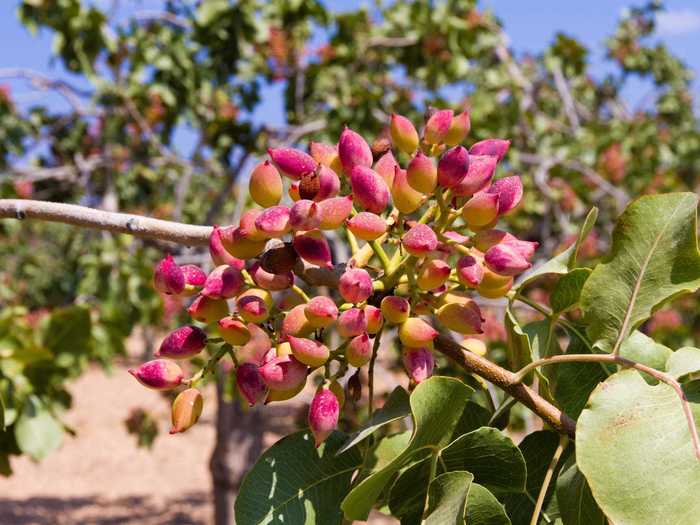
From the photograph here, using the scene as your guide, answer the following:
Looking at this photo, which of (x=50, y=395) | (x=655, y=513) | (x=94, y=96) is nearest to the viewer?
(x=655, y=513)

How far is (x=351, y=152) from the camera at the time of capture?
0.66 m

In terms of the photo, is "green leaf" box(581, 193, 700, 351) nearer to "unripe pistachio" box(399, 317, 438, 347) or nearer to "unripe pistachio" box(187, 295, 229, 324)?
"unripe pistachio" box(399, 317, 438, 347)

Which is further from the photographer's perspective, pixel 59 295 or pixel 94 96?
pixel 59 295

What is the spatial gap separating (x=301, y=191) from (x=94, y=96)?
167 inches

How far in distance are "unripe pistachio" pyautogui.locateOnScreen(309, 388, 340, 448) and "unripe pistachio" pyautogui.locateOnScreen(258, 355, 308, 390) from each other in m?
0.02

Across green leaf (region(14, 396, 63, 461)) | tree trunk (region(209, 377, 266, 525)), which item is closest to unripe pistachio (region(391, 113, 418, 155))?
green leaf (region(14, 396, 63, 461))

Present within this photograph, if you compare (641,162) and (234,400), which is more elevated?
(641,162)

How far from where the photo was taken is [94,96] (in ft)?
14.8

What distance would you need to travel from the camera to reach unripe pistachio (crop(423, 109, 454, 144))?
74 cm

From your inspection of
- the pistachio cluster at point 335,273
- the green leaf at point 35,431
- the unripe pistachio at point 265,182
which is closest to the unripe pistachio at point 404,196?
the pistachio cluster at point 335,273

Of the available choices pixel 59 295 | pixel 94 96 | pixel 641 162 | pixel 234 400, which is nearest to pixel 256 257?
pixel 234 400

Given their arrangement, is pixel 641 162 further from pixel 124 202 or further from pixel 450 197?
pixel 450 197

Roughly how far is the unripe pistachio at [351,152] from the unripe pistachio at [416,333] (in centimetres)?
15

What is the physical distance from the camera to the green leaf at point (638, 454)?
1.61 feet
